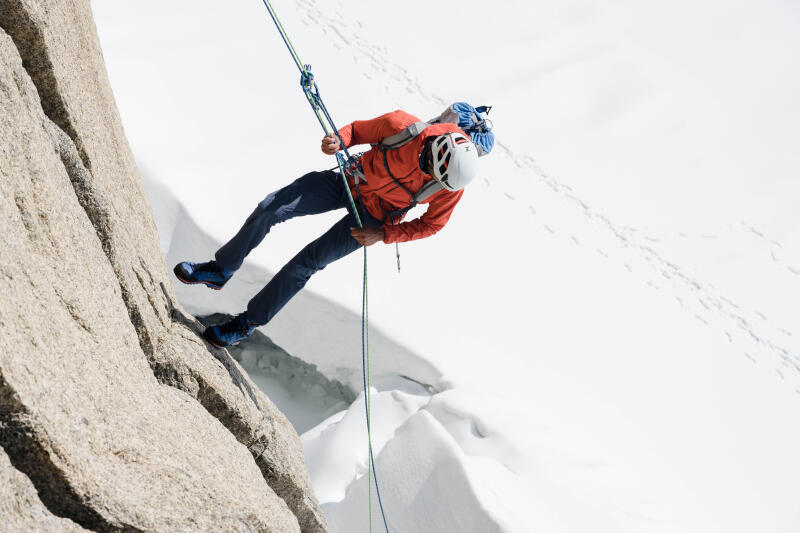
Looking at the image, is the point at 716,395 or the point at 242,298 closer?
the point at 242,298

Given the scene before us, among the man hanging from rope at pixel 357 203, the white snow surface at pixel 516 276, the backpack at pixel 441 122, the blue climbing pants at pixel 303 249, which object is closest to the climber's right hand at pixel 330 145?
the man hanging from rope at pixel 357 203

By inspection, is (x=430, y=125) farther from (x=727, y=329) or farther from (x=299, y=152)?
(x=727, y=329)

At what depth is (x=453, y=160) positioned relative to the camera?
3393 millimetres

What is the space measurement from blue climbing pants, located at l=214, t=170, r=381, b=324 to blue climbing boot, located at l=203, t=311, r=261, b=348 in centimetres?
6

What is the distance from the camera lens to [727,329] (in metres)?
9.81

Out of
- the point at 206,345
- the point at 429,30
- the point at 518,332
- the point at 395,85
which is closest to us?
Answer: the point at 206,345

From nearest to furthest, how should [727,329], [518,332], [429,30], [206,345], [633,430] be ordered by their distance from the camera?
1. [206,345]
2. [633,430]
3. [518,332]
4. [727,329]
5. [429,30]

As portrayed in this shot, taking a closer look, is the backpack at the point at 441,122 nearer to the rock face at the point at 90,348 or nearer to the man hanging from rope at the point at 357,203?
the man hanging from rope at the point at 357,203

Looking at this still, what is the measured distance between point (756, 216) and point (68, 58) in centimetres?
1362

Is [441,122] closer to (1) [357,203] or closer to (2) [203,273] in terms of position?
(1) [357,203]

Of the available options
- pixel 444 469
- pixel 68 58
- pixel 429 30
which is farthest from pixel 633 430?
pixel 429 30

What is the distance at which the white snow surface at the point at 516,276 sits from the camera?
19.5 feet

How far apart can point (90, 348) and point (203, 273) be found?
1.42 m

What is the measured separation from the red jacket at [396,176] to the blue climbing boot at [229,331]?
0.95 metres
